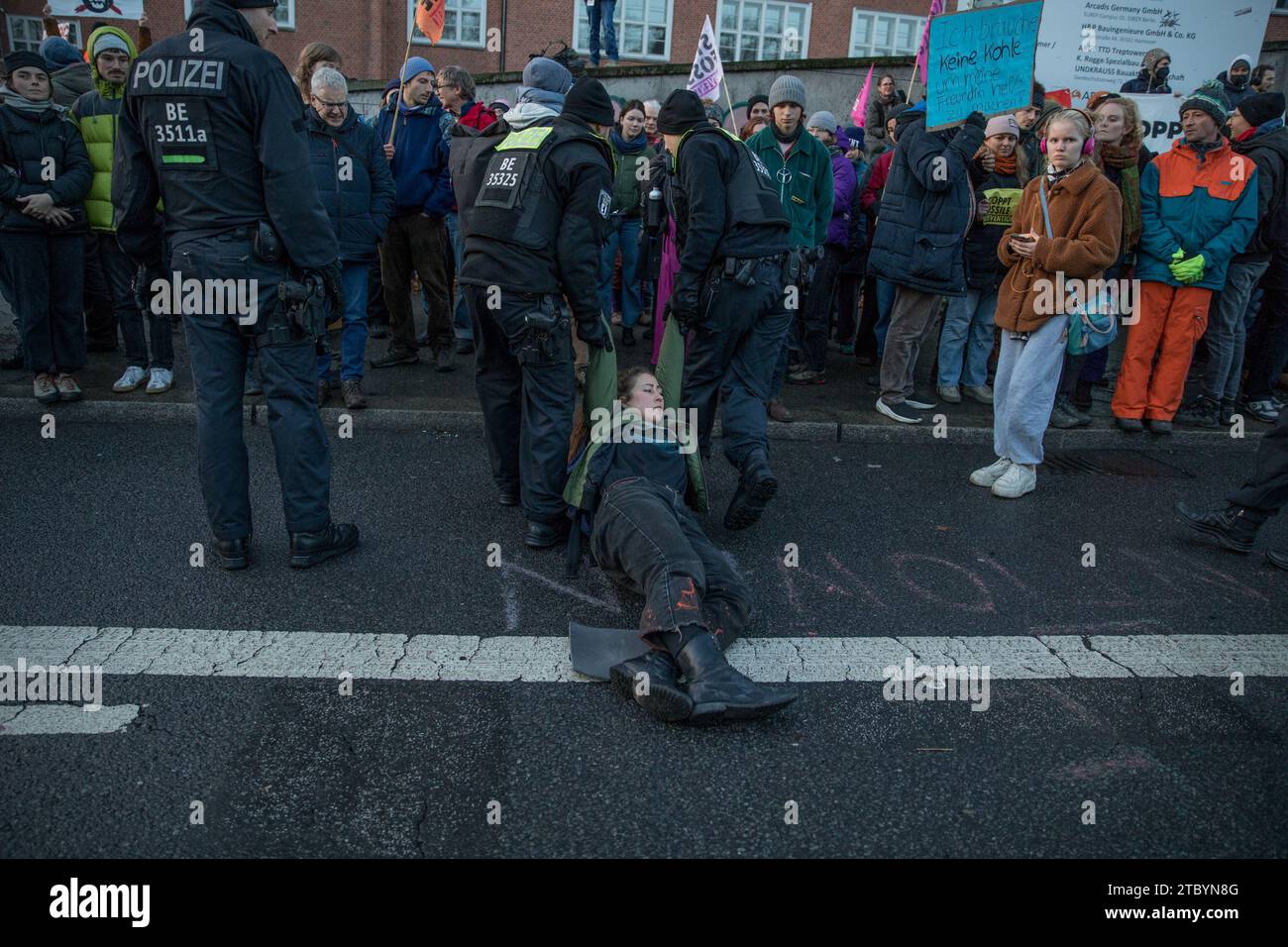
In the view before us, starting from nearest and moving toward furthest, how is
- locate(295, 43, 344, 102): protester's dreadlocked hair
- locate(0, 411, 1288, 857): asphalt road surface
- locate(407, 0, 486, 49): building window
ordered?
1. locate(0, 411, 1288, 857): asphalt road surface
2. locate(295, 43, 344, 102): protester's dreadlocked hair
3. locate(407, 0, 486, 49): building window

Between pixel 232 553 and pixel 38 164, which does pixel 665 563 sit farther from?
pixel 38 164

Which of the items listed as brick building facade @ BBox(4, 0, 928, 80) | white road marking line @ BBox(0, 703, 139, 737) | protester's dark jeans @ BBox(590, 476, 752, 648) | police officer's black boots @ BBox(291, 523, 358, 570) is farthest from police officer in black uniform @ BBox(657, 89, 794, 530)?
brick building facade @ BBox(4, 0, 928, 80)

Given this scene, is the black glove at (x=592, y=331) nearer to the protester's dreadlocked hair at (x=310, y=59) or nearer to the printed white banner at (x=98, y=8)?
the protester's dreadlocked hair at (x=310, y=59)

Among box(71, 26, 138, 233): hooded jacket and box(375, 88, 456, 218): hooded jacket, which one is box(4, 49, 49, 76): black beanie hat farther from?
box(375, 88, 456, 218): hooded jacket

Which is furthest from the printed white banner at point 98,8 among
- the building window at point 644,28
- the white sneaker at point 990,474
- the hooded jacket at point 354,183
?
the white sneaker at point 990,474

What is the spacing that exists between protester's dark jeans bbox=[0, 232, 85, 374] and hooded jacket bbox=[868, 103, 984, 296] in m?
5.50

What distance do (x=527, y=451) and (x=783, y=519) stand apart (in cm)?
142

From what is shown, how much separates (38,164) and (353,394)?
Result: 250 centimetres

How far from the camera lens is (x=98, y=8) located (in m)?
15.3

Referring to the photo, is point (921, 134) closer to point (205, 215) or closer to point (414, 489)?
point (414, 489)

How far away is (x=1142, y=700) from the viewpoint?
3355mm

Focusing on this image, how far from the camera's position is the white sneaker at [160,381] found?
6305 millimetres

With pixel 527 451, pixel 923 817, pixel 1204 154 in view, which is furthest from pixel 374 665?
pixel 1204 154

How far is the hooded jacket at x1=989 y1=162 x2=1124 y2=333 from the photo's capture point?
204 inches
